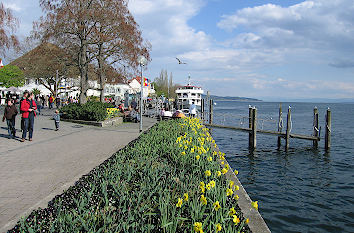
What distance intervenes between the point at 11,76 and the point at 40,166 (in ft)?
163

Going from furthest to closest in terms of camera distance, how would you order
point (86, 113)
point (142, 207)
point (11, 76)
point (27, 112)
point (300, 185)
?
point (11, 76)
point (86, 113)
point (300, 185)
point (27, 112)
point (142, 207)

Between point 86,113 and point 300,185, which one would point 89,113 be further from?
point 300,185

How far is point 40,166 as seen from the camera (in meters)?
A: 7.27

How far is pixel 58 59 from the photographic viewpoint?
2142 centimetres

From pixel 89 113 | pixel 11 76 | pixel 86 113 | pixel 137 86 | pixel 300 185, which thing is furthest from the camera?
pixel 137 86

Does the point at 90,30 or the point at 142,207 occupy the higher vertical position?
the point at 90,30

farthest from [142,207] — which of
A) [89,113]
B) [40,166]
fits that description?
[89,113]

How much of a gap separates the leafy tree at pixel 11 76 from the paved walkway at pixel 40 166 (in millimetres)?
41624

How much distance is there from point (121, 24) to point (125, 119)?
7584mm

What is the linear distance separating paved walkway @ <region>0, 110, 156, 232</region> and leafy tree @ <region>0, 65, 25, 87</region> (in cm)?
4162

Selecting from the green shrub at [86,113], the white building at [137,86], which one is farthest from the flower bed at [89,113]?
the white building at [137,86]

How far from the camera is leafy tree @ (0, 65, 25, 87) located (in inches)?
1869

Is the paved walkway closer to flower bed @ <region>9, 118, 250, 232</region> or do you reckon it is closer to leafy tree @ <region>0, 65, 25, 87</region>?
flower bed @ <region>9, 118, 250, 232</region>

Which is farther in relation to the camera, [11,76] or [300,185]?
[11,76]
